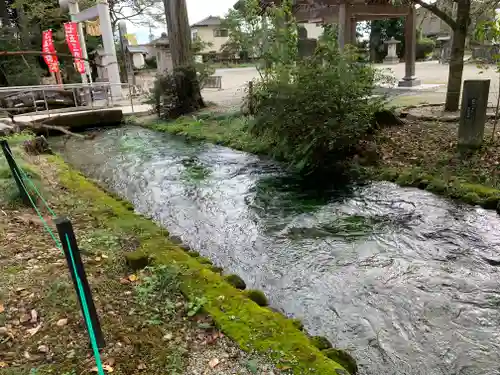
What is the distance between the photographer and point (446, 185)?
6.29m

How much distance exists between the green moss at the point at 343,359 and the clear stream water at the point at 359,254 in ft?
0.58

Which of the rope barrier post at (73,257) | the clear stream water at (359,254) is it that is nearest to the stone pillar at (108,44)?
the clear stream water at (359,254)

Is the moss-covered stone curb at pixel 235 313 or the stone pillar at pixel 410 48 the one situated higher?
the stone pillar at pixel 410 48

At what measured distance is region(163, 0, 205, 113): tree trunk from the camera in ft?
48.6

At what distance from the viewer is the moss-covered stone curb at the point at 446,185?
19.0 ft

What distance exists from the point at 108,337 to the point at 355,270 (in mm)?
2645

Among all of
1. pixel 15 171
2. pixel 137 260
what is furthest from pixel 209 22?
pixel 137 260

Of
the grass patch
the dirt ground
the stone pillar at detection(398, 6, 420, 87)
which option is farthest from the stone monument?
the dirt ground

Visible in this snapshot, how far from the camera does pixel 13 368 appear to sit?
2635 millimetres

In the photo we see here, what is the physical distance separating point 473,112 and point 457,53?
3486 millimetres

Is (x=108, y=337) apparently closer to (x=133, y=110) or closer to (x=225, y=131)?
(x=225, y=131)

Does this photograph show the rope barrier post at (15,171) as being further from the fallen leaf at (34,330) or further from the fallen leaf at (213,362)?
the fallen leaf at (213,362)

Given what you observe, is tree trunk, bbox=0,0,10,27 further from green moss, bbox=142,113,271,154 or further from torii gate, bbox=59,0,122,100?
green moss, bbox=142,113,271,154

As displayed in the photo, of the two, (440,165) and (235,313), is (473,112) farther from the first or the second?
(235,313)
